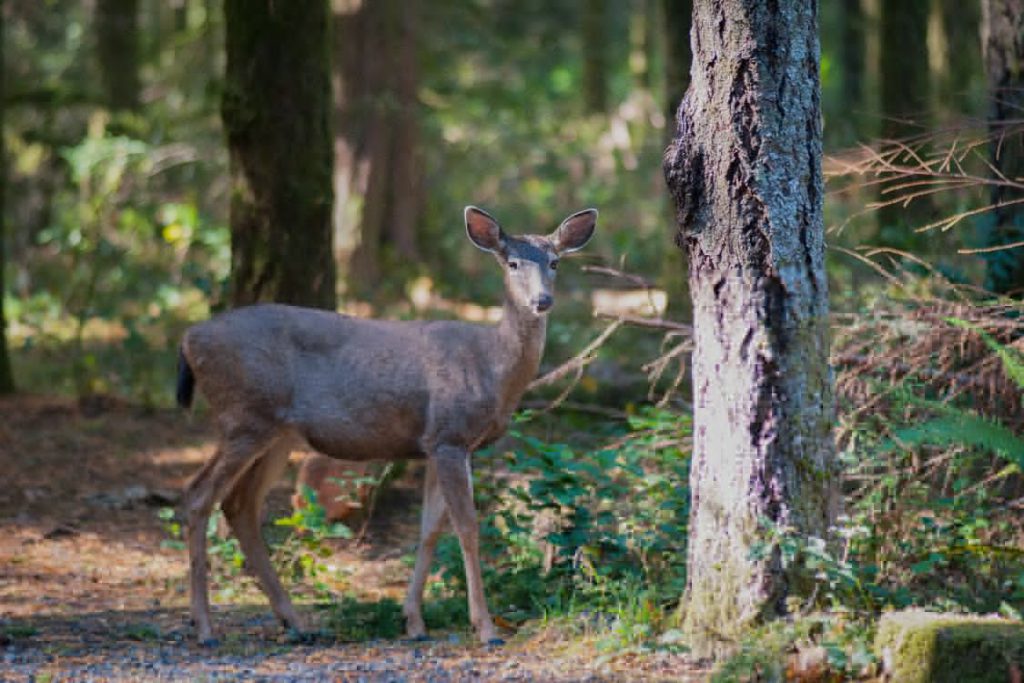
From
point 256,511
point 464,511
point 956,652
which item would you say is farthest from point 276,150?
point 956,652

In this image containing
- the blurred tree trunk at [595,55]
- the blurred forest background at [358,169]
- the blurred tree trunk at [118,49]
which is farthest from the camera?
the blurred tree trunk at [595,55]

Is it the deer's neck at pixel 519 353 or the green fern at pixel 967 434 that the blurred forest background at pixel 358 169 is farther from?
the green fern at pixel 967 434

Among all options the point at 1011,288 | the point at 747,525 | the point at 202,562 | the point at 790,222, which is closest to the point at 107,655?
the point at 202,562

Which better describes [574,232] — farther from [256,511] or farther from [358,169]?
[358,169]

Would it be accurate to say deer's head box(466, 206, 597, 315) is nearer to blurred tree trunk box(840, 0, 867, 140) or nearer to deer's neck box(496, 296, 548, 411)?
deer's neck box(496, 296, 548, 411)

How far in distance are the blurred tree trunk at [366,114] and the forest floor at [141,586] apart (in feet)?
17.2

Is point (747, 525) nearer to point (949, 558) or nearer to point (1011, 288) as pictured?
point (949, 558)

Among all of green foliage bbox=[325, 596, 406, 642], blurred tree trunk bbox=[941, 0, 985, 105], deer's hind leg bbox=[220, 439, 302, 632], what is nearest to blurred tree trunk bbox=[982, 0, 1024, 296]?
green foliage bbox=[325, 596, 406, 642]

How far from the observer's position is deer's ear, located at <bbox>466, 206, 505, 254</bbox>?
314 inches

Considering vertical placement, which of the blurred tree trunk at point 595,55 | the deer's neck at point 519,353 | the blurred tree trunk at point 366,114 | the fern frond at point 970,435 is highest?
the blurred tree trunk at point 595,55

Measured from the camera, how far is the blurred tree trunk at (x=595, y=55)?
95.2ft

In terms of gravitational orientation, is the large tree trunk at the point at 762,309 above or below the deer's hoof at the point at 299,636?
above

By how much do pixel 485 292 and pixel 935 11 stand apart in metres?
10.2

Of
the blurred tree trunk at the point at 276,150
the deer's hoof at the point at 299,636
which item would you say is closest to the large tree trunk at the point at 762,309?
the deer's hoof at the point at 299,636
